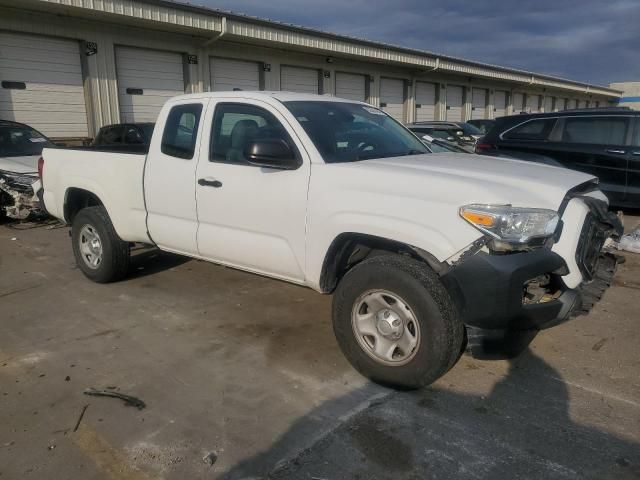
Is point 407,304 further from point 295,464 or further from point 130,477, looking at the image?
point 130,477

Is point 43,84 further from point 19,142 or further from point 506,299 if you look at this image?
point 506,299

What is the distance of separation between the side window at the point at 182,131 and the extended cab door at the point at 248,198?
177mm

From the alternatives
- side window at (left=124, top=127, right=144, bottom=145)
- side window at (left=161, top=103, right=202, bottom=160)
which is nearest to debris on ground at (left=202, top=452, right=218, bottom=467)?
side window at (left=161, top=103, right=202, bottom=160)

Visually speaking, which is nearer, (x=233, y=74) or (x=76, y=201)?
(x=76, y=201)

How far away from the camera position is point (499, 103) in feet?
104

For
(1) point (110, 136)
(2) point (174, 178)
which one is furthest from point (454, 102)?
(2) point (174, 178)

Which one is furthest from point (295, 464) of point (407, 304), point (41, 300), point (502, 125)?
point (502, 125)

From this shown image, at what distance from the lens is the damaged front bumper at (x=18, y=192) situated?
27.1 feet

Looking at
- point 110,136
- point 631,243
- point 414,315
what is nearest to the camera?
point 414,315

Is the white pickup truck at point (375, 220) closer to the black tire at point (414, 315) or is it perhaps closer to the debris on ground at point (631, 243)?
the black tire at point (414, 315)

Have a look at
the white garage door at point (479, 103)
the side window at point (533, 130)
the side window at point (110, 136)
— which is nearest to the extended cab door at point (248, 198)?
the side window at point (533, 130)

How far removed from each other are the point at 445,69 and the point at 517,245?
898 inches

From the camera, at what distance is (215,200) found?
4152 millimetres

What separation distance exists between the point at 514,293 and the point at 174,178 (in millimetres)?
2923
